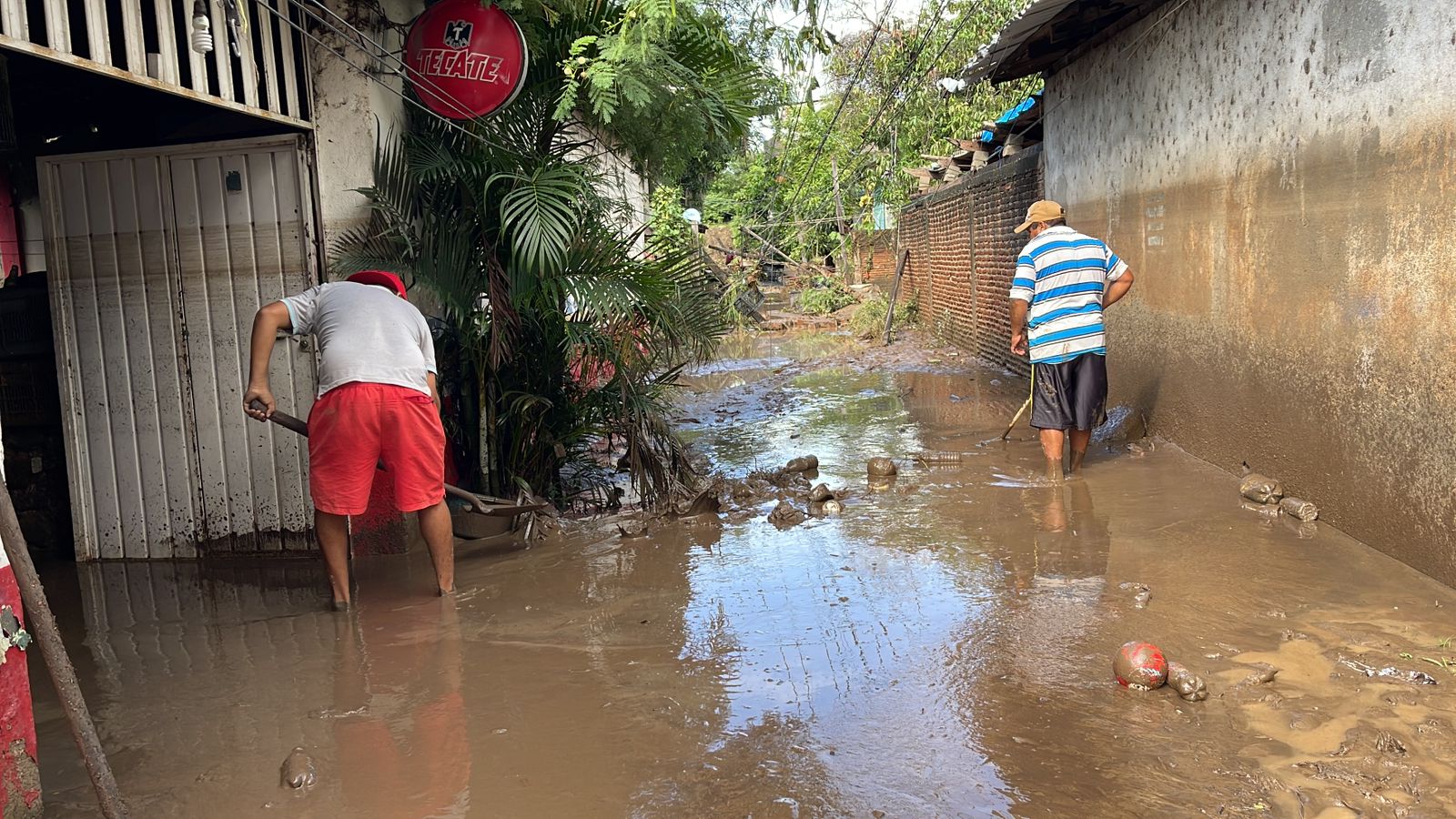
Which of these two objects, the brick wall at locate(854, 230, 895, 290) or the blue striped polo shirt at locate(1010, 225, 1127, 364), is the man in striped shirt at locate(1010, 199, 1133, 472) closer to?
the blue striped polo shirt at locate(1010, 225, 1127, 364)

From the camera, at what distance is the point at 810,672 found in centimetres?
396

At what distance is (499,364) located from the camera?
659cm

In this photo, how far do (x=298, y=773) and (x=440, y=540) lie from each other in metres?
2.01

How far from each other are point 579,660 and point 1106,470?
4264mm

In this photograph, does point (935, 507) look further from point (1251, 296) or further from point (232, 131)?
point (232, 131)

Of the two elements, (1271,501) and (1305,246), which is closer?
(1305,246)

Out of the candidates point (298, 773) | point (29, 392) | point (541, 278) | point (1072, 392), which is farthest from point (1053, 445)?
point (29, 392)

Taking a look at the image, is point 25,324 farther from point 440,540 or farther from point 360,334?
point 440,540

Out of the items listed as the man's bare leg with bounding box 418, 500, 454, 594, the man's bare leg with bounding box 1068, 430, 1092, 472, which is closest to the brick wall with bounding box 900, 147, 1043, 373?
the man's bare leg with bounding box 1068, 430, 1092, 472

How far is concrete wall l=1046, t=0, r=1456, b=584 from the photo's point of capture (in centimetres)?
452

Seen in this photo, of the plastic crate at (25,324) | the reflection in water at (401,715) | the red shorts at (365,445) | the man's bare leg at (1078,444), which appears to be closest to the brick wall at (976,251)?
the man's bare leg at (1078,444)

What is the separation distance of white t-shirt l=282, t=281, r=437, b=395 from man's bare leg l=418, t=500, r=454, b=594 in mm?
597

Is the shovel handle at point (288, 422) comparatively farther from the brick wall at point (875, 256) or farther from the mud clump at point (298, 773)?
the brick wall at point (875, 256)

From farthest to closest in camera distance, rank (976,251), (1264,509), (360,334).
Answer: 1. (976,251)
2. (1264,509)
3. (360,334)
